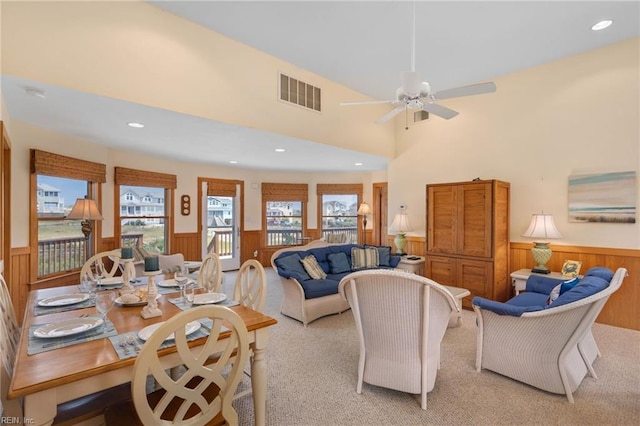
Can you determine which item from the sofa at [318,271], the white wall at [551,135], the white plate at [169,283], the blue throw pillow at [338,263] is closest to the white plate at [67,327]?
the white plate at [169,283]

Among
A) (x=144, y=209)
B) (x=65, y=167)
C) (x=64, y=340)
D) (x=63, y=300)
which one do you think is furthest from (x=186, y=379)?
(x=144, y=209)

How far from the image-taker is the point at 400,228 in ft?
17.8

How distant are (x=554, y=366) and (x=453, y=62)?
12.1ft

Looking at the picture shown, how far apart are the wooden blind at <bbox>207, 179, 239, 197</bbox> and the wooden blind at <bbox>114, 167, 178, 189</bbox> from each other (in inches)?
30.6

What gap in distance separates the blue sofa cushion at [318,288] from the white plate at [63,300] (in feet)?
7.46

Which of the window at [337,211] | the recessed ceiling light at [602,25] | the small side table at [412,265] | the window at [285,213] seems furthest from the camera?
the window at [337,211]

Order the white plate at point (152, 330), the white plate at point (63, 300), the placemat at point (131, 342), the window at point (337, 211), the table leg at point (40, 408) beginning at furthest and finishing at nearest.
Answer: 1. the window at point (337, 211)
2. the white plate at point (63, 300)
3. the white plate at point (152, 330)
4. the placemat at point (131, 342)
5. the table leg at point (40, 408)

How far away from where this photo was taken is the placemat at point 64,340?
4.87 feet

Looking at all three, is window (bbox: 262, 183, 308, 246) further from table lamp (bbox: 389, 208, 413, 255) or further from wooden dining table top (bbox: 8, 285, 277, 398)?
wooden dining table top (bbox: 8, 285, 277, 398)

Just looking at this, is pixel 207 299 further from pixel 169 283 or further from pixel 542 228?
pixel 542 228

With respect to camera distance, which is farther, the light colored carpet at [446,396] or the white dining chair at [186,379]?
the light colored carpet at [446,396]

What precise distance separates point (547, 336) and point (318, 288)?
94.7 inches

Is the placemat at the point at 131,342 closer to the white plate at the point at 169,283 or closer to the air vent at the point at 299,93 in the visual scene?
the white plate at the point at 169,283

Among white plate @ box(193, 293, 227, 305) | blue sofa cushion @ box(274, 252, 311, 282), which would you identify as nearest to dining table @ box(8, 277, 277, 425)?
white plate @ box(193, 293, 227, 305)
